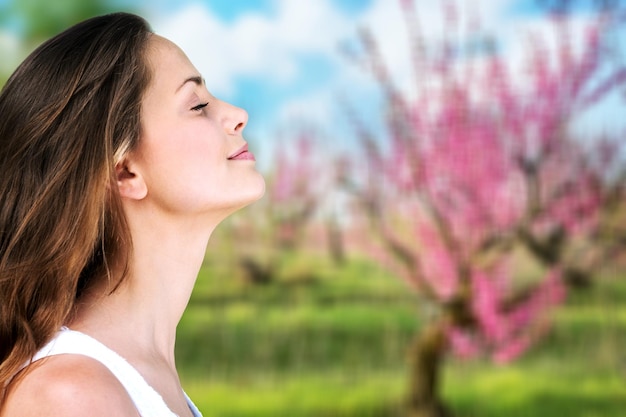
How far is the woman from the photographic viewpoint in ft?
2.71

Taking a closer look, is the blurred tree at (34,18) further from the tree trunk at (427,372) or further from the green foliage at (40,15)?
the tree trunk at (427,372)

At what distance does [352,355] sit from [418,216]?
1.76ft

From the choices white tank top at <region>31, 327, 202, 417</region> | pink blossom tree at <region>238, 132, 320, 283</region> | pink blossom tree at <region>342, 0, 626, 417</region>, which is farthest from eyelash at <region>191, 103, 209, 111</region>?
pink blossom tree at <region>238, 132, 320, 283</region>

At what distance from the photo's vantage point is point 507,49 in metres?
3.10

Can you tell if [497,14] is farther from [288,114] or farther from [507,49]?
[288,114]

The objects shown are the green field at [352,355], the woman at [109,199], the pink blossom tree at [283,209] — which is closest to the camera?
the woman at [109,199]

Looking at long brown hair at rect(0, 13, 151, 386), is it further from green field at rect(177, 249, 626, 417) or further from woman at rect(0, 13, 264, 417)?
green field at rect(177, 249, 626, 417)

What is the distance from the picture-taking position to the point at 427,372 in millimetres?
3027

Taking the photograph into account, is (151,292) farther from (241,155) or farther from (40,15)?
(40,15)

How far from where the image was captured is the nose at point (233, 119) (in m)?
0.93

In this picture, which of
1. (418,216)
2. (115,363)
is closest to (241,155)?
(115,363)

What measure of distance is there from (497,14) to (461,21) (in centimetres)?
13

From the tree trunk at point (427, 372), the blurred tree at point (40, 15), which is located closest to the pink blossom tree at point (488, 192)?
the tree trunk at point (427, 372)

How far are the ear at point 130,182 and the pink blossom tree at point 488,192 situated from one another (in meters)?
2.20
